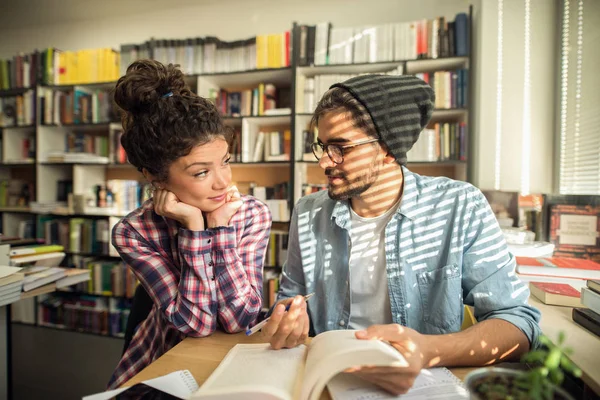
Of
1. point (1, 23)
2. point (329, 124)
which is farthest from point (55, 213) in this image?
point (329, 124)

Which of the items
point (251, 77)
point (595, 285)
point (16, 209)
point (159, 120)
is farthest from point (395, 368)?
point (16, 209)

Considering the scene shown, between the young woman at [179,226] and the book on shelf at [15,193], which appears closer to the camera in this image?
the young woman at [179,226]

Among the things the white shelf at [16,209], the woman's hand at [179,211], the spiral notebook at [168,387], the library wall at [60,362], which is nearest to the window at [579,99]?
the woman's hand at [179,211]

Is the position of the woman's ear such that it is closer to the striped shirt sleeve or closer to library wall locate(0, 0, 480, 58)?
the striped shirt sleeve

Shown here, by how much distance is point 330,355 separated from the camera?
0.55 m

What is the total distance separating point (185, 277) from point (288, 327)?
0.41 metres

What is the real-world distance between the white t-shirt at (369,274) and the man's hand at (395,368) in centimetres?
40

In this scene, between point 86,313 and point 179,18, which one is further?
point 179,18

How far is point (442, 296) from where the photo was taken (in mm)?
958

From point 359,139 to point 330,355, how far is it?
713 millimetres

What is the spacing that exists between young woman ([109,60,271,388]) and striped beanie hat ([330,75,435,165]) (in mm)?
494

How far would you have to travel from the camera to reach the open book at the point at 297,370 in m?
0.53

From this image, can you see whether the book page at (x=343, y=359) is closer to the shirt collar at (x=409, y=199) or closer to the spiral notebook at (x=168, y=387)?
the spiral notebook at (x=168, y=387)

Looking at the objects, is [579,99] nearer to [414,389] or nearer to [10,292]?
[414,389]
